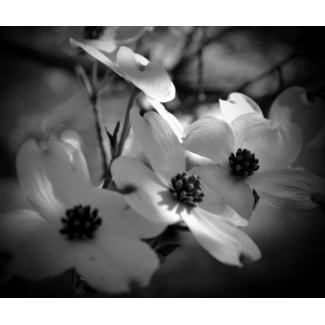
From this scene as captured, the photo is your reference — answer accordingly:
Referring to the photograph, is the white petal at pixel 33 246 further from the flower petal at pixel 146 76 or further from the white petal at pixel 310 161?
the white petal at pixel 310 161

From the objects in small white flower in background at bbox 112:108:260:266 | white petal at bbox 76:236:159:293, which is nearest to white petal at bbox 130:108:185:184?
small white flower in background at bbox 112:108:260:266

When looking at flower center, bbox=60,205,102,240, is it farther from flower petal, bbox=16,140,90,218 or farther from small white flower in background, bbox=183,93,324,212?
small white flower in background, bbox=183,93,324,212

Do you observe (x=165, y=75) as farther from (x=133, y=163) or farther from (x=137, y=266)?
(x=137, y=266)

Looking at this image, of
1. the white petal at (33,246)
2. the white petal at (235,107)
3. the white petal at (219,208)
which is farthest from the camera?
the white petal at (235,107)

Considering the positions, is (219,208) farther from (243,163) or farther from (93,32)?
(93,32)

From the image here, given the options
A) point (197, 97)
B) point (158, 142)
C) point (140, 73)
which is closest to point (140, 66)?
point (140, 73)

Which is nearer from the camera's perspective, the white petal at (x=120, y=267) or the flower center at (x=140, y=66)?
the white petal at (x=120, y=267)

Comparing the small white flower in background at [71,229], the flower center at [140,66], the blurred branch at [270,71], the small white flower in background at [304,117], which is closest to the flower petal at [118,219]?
the small white flower in background at [71,229]
